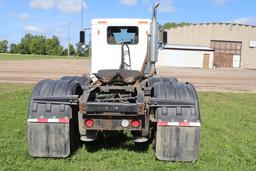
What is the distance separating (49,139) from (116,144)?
1602mm

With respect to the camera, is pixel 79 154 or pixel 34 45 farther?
pixel 34 45

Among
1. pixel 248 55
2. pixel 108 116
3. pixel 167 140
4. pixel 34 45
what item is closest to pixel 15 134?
pixel 108 116

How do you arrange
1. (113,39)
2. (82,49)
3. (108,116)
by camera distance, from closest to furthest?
(108,116) → (113,39) → (82,49)

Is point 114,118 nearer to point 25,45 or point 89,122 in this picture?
point 89,122

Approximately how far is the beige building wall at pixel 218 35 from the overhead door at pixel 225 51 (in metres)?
0.62

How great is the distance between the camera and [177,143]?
641 centimetres

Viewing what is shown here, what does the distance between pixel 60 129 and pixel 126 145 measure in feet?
5.33

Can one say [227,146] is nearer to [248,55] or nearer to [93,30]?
[93,30]

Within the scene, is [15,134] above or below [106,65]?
below

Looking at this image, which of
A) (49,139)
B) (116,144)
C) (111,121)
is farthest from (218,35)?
(49,139)

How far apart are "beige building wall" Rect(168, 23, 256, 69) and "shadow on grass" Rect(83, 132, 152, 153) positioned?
59.8m

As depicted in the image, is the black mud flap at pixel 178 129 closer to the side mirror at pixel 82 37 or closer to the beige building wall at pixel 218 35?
the side mirror at pixel 82 37

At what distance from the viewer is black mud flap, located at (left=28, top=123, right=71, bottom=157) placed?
6457mm

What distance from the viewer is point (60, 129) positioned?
21.2 ft
